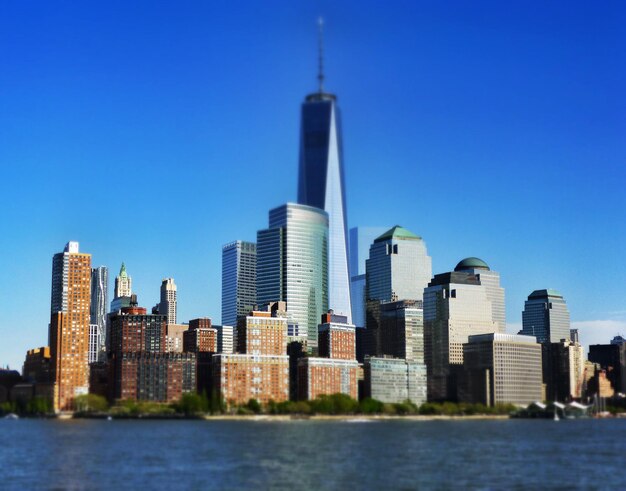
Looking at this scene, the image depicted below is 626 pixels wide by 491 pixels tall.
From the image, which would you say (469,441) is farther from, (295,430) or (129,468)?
(129,468)

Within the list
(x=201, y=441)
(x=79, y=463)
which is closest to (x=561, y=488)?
(x=79, y=463)

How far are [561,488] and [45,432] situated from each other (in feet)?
342

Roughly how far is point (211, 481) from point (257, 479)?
4217 millimetres

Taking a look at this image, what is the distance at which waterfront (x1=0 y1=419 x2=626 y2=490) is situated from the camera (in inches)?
3853

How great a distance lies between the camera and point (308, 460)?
4611 inches

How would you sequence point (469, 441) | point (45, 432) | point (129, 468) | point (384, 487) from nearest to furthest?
1. point (384, 487)
2. point (129, 468)
3. point (469, 441)
4. point (45, 432)

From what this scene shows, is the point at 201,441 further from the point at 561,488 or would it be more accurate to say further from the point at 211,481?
the point at 561,488

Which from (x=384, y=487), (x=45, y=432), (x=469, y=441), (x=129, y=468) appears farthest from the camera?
(x=45, y=432)

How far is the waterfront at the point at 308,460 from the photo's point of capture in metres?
97.9

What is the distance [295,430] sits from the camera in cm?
17912

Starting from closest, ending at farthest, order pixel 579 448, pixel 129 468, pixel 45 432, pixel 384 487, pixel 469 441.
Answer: pixel 384 487
pixel 129 468
pixel 579 448
pixel 469 441
pixel 45 432

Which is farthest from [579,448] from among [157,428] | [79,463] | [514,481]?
[157,428]

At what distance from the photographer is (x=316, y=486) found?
95.2 meters

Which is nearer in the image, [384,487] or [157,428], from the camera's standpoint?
[384,487]
